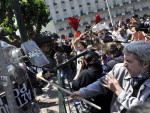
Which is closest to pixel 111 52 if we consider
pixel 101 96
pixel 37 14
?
pixel 101 96

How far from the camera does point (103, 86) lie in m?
2.67

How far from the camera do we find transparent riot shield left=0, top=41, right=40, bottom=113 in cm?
248

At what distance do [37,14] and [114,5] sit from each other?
2415 inches

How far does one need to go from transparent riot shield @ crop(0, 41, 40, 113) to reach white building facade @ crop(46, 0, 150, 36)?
71.3m

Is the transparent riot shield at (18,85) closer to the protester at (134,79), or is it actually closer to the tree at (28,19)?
the protester at (134,79)

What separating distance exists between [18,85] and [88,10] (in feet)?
245

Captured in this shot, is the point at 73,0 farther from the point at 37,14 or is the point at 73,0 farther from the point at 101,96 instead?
the point at 101,96

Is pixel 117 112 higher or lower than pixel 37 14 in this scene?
lower

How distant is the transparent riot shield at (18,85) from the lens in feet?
8.14

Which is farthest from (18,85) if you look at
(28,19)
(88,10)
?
(88,10)

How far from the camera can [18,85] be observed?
2.64 meters

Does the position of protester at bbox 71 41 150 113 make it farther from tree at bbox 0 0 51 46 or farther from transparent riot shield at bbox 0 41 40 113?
tree at bbox 0 0 51 46

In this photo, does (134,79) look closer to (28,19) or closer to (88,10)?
(28,19)

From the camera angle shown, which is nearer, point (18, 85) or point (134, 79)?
point (134, 79)
